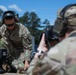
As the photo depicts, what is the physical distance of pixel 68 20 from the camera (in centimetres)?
186

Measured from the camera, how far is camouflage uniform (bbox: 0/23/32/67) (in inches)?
219

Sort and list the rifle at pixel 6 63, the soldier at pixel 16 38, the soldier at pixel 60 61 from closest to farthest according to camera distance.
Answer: the soldier at pixel 60 61 → the soldier at pixel 16 38 → the rifle at pixel 6 63

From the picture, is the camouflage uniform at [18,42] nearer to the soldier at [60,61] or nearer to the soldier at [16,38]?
the soldier at [16,38]

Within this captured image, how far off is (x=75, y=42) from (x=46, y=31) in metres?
1.28

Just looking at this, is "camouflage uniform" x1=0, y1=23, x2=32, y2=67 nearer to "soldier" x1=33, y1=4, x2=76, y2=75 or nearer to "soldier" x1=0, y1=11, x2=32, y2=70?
"soldier" x1=0, y1=11, x2=32, y2=70

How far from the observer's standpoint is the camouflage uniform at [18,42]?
219 inches

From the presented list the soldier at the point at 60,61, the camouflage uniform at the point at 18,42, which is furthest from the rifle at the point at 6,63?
the soldier at the point at 60,61

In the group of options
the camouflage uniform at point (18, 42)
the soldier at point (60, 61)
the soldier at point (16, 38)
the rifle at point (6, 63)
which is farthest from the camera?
the rifle at point (6, 63)

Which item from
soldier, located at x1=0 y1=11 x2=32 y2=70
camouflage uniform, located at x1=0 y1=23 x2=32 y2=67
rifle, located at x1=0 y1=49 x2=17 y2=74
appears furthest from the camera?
rifle, located at x1=0 y1=49 x2=17 y2=74

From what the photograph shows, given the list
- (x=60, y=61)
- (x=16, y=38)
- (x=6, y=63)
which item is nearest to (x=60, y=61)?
(x=60, y=61)

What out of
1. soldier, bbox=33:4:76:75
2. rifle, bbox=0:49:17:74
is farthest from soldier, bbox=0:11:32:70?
soldier, bbox=33:4:76:75

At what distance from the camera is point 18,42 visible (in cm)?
570

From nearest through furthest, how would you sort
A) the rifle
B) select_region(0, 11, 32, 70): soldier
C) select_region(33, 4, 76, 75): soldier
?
1. select_region(33, 4, 76, 75): soldier
2. select_region(0, 11, 32, 70): soldier
3. the rifle

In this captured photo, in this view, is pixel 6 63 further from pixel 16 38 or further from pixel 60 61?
pixel 60 61
